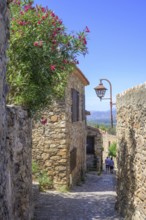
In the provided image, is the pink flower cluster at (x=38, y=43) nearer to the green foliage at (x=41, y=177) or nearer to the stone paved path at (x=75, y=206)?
the stone paved path at (x=75, y=206)

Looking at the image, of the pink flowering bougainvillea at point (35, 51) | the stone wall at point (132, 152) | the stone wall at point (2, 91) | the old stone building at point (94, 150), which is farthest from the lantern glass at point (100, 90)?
the stone wall at point (2, 91)

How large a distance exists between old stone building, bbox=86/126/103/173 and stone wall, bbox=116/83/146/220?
38.0 feet

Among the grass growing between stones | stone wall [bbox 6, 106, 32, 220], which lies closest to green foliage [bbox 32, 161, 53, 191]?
the grass growing between stones

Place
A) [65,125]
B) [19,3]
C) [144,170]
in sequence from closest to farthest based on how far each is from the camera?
[144,170] < [19,3] < [65,125]

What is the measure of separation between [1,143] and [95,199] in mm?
7044

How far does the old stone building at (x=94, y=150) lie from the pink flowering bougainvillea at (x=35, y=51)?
1267 centimetres

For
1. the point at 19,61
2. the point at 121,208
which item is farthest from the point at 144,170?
the point at 19,61

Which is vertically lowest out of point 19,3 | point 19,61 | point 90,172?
point 90,172

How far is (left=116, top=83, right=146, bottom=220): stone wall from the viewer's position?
554cm

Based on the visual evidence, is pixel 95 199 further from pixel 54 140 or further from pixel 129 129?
pixel 129 129

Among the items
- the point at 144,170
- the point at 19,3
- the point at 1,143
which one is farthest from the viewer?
the point at 19,3

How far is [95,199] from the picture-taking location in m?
9.78

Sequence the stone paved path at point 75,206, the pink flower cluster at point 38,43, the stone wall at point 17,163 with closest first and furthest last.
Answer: the stone wall at point 17,163 → the pink flower cluster at point 38,43 → the stone paved path at point 75,206

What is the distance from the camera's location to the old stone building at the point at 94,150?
1975 centimetres
